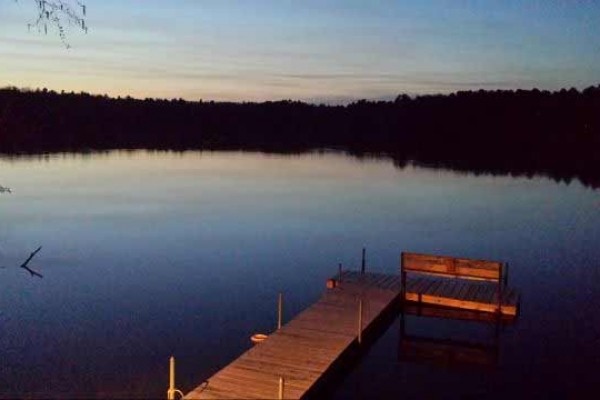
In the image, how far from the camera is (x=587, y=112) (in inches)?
4857

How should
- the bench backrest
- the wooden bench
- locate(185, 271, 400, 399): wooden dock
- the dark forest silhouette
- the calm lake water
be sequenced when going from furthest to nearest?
1. the dark forest silhouette
2. the wooden bench
3. the bench backrest
4. the calm lake water
5. locate(185, 271, 400, 399): wooden dock

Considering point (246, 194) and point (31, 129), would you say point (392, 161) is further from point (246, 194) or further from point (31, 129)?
point (31, 129)

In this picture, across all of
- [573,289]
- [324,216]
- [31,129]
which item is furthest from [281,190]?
[31,129]

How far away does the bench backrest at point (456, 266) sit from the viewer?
49.7ft

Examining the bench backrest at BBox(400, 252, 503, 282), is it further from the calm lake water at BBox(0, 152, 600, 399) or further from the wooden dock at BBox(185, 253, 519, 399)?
the calm lake water at BBox(0, 152, 600, 399)

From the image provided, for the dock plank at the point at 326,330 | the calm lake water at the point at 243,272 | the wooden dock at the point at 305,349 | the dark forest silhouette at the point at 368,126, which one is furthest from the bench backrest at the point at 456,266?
the dark forest silhouette at the point at 368,126

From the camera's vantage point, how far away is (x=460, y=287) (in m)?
A: 16.9

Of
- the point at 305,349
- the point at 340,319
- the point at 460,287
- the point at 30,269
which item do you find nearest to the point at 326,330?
the point at 340,319

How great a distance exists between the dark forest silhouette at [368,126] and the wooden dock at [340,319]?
2496 inches

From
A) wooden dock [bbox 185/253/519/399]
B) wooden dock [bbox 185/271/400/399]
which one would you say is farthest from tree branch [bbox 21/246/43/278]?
wooden dock [bbox 185/271/400/399]

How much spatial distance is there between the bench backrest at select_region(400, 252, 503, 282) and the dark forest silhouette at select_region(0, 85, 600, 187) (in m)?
64.0

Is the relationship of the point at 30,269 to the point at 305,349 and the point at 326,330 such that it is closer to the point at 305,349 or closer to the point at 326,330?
the point at 326,330

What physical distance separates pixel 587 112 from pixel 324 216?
105764 mm

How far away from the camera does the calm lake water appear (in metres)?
12.7
